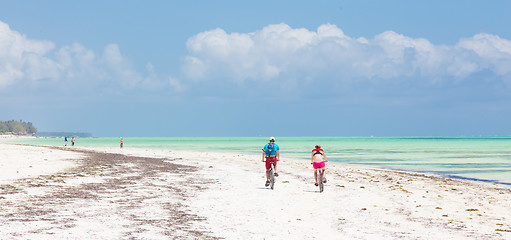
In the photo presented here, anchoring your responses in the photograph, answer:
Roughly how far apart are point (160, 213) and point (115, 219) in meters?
1.61

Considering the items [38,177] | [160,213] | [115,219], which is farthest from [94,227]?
[38,177]

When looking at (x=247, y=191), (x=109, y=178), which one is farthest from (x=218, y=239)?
(x=109, y=178)

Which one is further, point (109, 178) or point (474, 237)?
point (109, 178)

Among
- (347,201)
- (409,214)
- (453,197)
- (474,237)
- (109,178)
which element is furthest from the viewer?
(109,178)

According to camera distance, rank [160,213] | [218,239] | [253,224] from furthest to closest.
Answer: [160,213]
[253,224]
[218,239]

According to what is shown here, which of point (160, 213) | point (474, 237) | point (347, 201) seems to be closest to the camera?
point (474, 237)

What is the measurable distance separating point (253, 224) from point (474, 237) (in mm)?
5683

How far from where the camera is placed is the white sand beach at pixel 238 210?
38.2ft

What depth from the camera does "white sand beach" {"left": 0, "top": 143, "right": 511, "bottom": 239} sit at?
11641 mm

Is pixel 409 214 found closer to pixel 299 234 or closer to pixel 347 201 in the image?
pixel 347 201

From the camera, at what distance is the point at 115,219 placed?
13.0 metres

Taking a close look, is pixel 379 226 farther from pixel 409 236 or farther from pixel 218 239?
pixel 218 239

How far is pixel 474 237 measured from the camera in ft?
37.9

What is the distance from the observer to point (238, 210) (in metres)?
15.4
